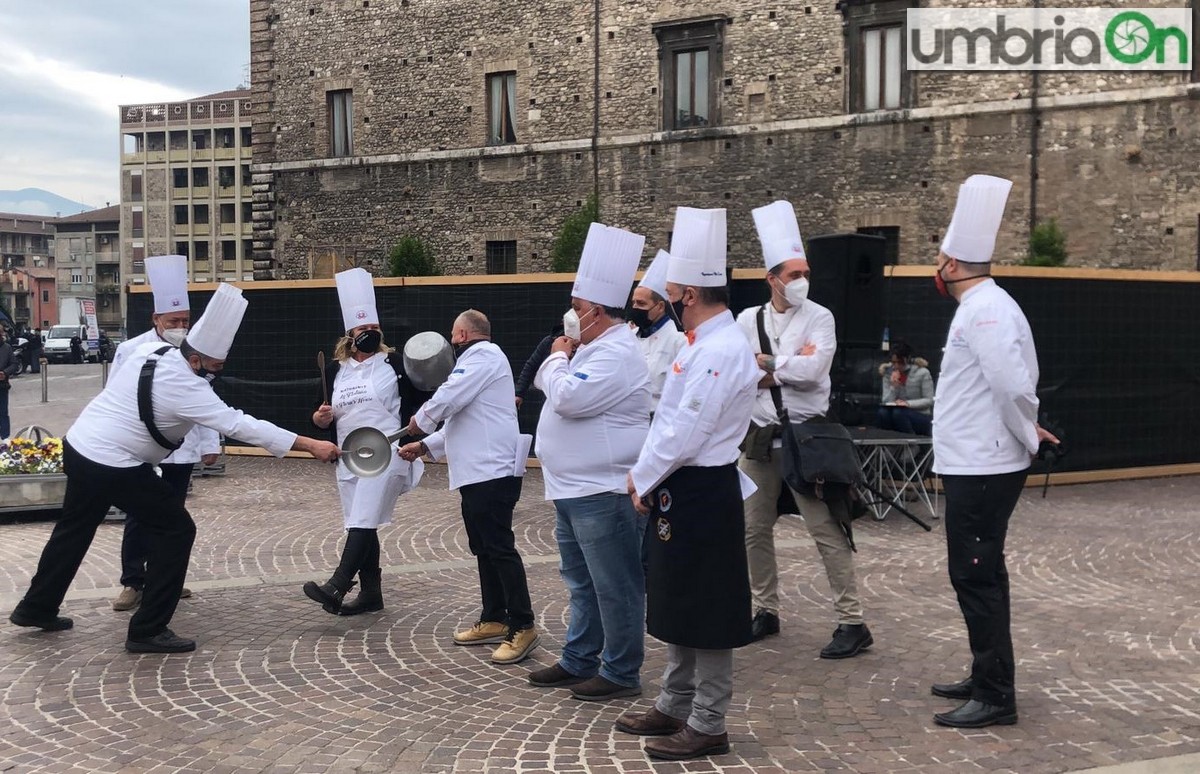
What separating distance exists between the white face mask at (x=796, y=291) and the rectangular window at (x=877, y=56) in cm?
2033

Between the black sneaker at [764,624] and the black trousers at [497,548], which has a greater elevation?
the black trousers at [497,548]

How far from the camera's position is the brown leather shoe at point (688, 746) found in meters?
4.65

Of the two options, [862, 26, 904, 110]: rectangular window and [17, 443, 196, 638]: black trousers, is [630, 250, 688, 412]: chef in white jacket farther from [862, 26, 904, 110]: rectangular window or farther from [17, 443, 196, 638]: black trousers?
[862, 26, 904, 110]: rectangular window

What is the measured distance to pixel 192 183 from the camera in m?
97.6

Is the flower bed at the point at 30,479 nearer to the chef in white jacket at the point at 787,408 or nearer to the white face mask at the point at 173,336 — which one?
the white face mask at the point at 173,336

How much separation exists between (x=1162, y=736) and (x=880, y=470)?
635 centimetres

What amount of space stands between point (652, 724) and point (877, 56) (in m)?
23.1

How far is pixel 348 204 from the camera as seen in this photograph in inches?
1257

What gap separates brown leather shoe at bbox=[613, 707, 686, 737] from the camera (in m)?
4.93

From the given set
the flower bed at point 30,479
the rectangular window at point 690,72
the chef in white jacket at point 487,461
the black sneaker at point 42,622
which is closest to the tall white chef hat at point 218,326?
the chef in white jacket at point 487,461

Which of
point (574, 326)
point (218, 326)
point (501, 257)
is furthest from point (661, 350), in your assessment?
point (501, 257)

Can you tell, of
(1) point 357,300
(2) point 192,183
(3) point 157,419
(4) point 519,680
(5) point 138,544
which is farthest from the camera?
(2) point 192,183

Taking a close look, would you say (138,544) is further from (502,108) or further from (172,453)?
(502,108)

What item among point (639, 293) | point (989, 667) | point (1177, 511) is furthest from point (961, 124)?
point (989, 667)
